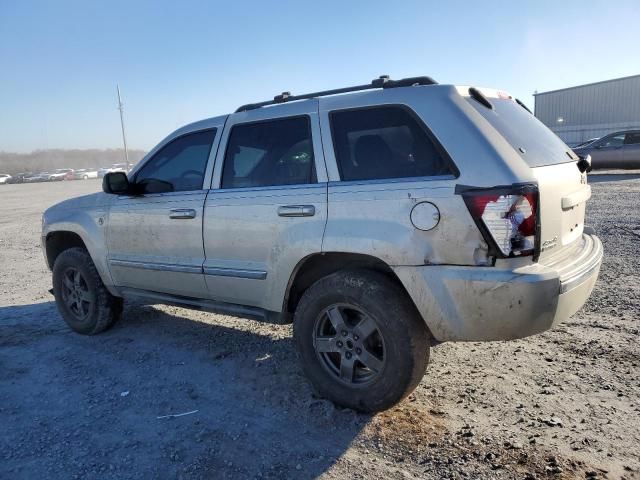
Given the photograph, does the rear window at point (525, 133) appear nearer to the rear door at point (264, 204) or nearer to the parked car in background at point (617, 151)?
the rear door at point (264, 204)

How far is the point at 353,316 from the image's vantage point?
322 centimetres

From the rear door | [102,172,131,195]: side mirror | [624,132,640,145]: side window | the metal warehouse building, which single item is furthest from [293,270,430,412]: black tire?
the metal warehouse building

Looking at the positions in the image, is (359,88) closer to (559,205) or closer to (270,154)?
(270,154)

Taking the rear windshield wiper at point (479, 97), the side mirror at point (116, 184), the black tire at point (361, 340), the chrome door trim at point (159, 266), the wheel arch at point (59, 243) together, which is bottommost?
the black tire at point (361, 340)

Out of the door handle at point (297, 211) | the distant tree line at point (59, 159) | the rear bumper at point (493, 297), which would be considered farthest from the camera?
the distant tree line at point (59, 159)

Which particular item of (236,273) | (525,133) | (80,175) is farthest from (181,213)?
(80,175)

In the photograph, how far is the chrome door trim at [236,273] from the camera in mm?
3510

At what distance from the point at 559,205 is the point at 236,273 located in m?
2.22

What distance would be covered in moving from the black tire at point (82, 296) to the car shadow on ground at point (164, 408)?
0.16 metres

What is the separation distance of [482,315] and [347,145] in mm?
1381

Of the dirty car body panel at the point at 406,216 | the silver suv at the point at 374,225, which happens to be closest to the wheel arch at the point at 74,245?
the silver suv at the point at 374,225

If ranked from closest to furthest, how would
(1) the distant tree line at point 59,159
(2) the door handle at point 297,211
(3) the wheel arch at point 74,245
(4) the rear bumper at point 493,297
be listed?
(4) the rear bumper at point 493,297, (2) the door handle at point 297,211, (3) the wheel arch at point 74,245, (1) the distant tree line at point 59,159

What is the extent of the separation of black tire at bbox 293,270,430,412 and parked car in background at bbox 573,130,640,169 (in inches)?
598

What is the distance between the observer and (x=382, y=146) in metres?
3.09
